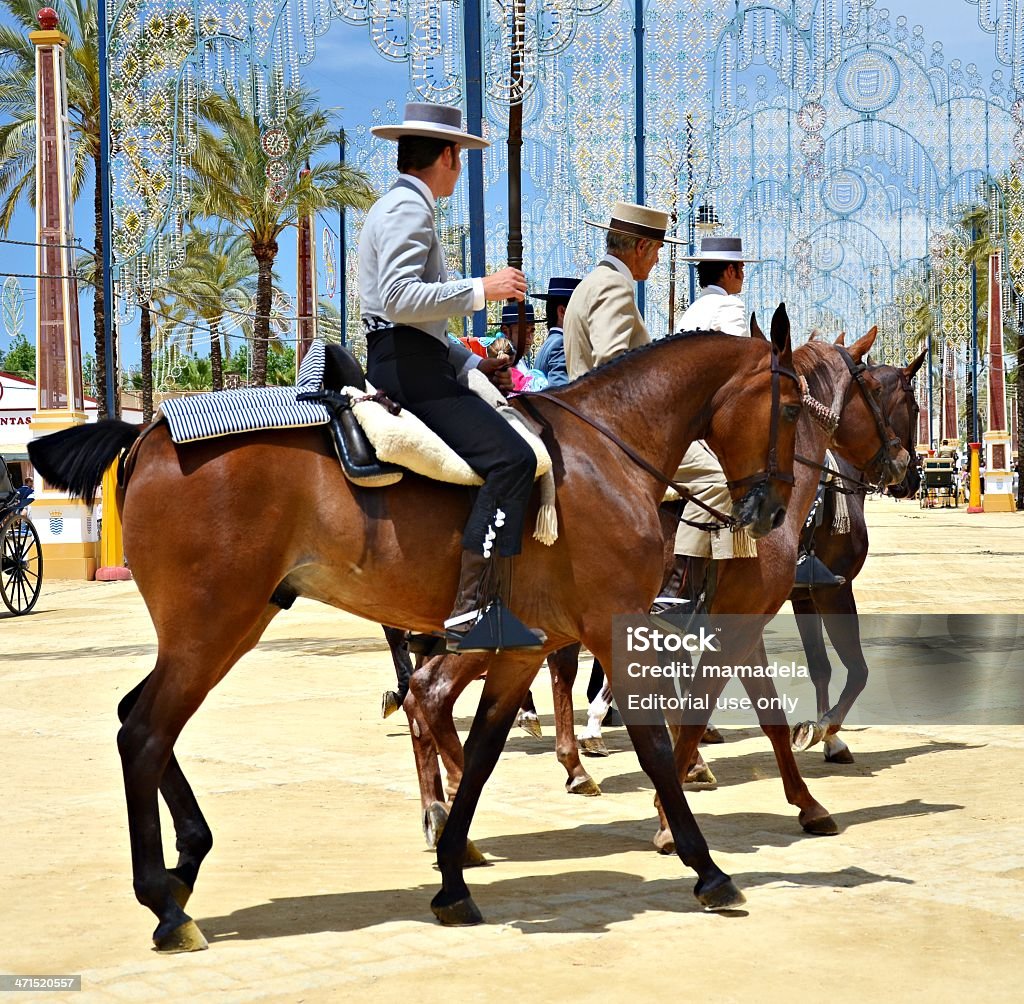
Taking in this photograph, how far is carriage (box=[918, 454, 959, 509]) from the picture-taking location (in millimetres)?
54312

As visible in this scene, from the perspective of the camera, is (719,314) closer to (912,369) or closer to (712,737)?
(912,369)

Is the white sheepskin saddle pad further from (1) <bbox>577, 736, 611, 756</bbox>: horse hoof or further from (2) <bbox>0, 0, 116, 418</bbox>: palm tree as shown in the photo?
(2) <bbox>0, 0, 116, 418</bbox>: palm tree

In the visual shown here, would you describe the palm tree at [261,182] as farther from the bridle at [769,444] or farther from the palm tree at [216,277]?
the bridle at [769,444]

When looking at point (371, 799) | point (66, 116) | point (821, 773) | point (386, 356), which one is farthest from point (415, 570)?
point (66, 116)

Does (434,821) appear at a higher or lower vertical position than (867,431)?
lower

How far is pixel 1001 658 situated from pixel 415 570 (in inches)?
368

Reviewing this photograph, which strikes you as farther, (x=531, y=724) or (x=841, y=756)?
(x=531, y=724)

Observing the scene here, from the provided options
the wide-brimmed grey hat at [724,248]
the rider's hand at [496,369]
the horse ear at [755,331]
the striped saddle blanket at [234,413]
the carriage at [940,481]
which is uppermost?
the wide-brimmed grey hat at [724,248]

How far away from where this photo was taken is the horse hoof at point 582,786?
8539 mm

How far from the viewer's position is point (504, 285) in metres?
6.06

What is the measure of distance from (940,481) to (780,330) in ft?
163

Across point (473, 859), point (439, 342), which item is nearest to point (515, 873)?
point (473, 859)

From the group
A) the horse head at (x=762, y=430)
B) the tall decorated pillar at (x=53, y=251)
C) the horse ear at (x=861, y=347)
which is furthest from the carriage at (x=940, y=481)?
the horse head at (x=762, y=430)

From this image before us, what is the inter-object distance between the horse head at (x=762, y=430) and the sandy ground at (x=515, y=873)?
5.29 feet
